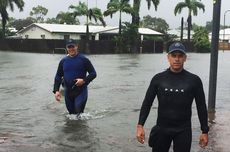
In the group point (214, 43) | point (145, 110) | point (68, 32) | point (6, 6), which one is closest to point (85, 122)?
point (214, 43)

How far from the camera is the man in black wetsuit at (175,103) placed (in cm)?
512

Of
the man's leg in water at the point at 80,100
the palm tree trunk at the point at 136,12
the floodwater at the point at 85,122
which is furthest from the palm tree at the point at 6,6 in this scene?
the man's leg in water at the point at 80,100

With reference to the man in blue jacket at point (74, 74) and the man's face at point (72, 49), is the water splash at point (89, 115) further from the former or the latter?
the man's face at point (72, 49)

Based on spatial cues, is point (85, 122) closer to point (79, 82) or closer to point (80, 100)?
point (80, 100)

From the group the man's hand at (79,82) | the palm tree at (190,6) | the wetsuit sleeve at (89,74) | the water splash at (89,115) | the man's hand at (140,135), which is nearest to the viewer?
the man's hand at (140,135)

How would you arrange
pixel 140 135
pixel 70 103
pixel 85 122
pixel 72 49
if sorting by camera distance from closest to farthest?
pixel 140 135, pixel 72 49, pixel 70 103, pixel 85 122

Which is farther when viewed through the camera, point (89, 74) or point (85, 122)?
point (85, 122)

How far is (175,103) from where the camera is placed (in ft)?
16.9

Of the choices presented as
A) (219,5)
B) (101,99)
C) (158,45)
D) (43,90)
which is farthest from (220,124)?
(158,45)

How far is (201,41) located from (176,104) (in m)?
71.1

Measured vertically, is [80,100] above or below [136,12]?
below

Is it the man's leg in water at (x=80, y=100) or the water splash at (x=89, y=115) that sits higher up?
the man's leg in water at (x=80, y=100)

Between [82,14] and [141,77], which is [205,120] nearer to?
[141,77]

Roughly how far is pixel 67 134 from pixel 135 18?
2295 inches
